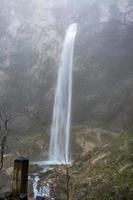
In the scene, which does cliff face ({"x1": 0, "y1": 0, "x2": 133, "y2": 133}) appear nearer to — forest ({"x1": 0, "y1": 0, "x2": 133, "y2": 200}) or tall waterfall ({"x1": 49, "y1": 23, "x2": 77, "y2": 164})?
forest ({"x1": 0, "y1": 0, "x2": 133, "y2": 200})

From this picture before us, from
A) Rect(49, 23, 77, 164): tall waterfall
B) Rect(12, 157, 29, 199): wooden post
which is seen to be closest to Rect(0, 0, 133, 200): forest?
Rect(49, 23, 77, 164): tall waterfall

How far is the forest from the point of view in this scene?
115 ft

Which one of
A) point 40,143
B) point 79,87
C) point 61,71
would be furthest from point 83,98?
point 40,143

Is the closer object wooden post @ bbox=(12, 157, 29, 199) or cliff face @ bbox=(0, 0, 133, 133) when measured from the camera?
wooden post @ bbox=(12, 157, 29, 199)

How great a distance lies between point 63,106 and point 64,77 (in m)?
3.52

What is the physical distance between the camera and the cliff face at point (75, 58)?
3772cm

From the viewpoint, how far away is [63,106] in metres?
37.9

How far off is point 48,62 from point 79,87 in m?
5.36

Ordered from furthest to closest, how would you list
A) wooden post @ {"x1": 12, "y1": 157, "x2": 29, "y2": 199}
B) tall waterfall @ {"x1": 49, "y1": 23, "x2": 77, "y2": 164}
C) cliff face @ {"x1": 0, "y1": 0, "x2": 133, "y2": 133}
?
cliff face @ {"x1": 0, "y1": 0, "x2": 133, "y2": 133} → tall waterfall @ {"x1": 49, "y1": 23, "x2": 77, "y2": 164} → wooden post @ {"x1": 12, "y1": 157, "x2": 29, "y2": 199}

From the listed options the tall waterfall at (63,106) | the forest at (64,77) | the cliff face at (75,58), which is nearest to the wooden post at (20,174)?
the forest at (64,77)

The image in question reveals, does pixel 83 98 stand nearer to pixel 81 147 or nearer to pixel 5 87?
pixel 81 147

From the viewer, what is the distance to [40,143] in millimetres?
35188

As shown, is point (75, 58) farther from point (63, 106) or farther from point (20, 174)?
point (20, 174)

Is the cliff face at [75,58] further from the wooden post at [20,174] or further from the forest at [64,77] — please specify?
the wooden post at [20,174]
